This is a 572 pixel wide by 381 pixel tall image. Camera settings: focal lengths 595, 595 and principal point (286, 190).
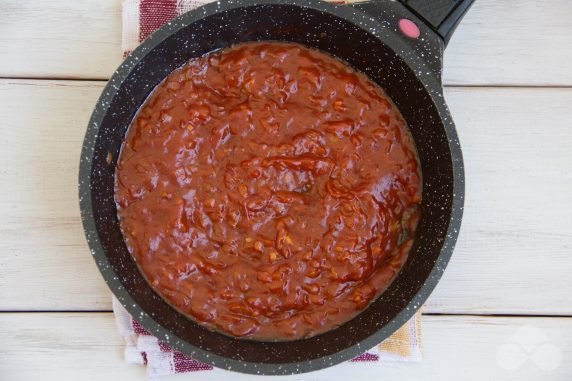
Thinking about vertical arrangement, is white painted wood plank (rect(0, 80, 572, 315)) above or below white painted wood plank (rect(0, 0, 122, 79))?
below

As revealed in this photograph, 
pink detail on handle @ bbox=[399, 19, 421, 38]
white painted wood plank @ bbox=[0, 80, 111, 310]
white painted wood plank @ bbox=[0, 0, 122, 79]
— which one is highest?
pink detail on handle @ bbox=[399, 19, 421, 38]

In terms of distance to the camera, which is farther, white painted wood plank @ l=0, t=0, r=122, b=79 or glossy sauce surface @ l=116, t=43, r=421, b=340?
white painted wood plank @ l=0, t=0, r=122, b=79

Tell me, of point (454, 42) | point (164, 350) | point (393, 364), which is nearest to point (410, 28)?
point (454, 42)

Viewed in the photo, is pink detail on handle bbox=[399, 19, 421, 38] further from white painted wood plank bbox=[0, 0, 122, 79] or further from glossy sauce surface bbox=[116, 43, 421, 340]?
white painted wood plank bbox=[0, 0, 122, 79]

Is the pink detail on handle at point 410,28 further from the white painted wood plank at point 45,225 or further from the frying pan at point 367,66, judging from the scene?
the white painted wood plank at point 45,225

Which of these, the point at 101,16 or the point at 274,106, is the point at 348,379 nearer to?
the point at 274,106

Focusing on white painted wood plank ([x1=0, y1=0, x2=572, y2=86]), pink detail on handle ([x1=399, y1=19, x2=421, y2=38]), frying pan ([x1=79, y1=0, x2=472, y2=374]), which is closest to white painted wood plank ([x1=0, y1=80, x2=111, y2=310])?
white painted wood plank ([x1=0, y1=0, x2=572, y2=86])

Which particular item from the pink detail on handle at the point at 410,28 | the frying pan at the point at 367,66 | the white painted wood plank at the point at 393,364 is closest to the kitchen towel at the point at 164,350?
the white painted wood plank at the point at 393,364

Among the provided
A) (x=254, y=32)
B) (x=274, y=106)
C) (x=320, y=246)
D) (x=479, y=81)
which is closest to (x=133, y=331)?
(x=320, y=246)

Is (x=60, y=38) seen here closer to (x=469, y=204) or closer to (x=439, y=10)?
(x=439, y=10)
